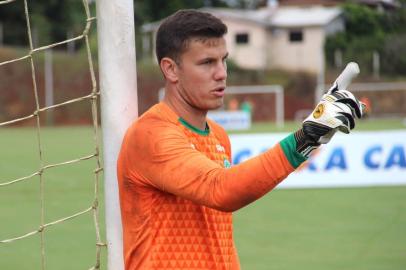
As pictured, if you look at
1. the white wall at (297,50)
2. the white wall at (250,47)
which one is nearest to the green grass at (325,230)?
the white wall at (297,50)

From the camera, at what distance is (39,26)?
164 feet

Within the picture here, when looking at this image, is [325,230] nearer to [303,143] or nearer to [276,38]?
[303,143]

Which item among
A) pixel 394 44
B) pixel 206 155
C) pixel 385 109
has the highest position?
pixel 206 155

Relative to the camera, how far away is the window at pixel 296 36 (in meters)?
55.4

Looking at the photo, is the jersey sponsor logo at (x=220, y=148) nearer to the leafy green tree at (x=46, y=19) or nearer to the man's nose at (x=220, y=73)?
the man's nose at (x=220, y=73)

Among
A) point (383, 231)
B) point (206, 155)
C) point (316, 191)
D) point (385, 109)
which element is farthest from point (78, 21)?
point (206, 155)

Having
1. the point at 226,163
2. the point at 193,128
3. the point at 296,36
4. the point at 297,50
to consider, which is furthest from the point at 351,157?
the point at 296,36

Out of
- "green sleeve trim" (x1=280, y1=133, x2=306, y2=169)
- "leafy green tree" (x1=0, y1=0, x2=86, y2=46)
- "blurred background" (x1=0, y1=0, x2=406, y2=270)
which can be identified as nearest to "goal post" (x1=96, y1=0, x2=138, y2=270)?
"blurred background" (x1=0, y1=0, x2=406, y2=270)

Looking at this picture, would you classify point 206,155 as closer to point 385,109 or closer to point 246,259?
point 246,259

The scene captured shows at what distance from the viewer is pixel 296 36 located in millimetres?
56969

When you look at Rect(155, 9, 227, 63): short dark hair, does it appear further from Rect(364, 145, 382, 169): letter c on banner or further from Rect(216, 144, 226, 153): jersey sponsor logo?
Rect(364, 145, 382, 169): letter c on banner

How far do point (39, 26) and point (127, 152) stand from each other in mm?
47952

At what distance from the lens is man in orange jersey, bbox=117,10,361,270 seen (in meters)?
2.97

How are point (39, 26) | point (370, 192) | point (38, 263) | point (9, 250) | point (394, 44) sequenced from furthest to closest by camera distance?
point (39, 26)
point (394, 44)
point (370, 192)
point (9, 250)
point (38, 263)
